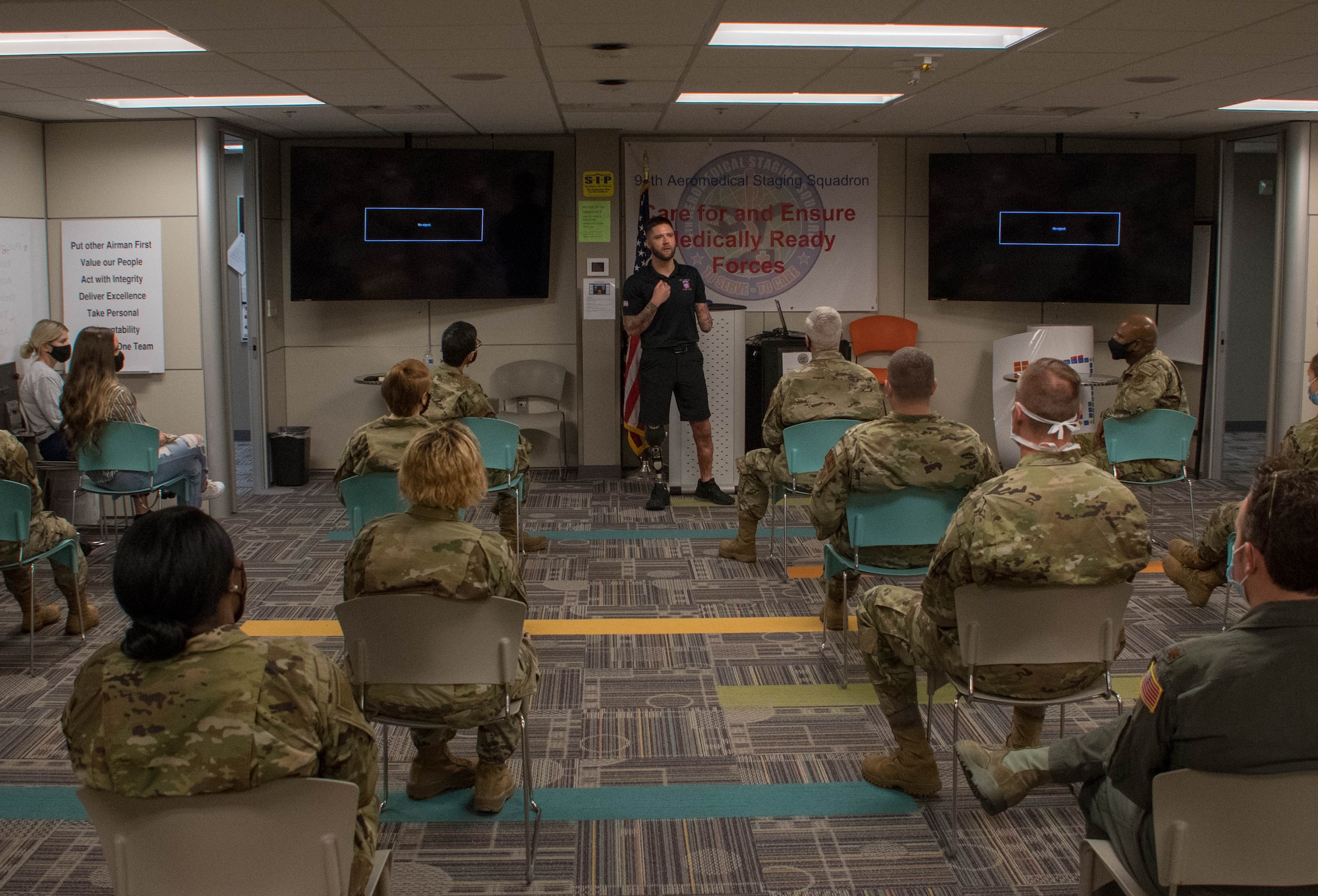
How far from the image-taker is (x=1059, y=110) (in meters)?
7.30

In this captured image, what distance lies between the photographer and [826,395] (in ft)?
18.7

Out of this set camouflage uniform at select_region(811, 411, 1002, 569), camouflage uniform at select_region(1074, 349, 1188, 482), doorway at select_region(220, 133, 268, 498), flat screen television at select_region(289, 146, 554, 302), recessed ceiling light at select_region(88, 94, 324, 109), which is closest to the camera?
camouflage uniform at select_region(811, 411, 1002, 569)

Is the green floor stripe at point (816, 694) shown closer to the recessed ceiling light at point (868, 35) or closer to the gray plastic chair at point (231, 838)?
the gray plastic chair at point (231, 838)

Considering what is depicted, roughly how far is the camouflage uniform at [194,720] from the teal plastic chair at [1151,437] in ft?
16.9

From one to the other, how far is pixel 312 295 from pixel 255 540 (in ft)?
7.92

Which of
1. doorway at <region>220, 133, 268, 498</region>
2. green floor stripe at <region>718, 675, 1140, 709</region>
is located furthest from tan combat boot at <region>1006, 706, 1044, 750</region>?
doorway at <region>220, 133, 268, 498</region>

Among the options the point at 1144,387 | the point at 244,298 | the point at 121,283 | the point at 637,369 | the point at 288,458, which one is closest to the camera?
the point at 1144,387

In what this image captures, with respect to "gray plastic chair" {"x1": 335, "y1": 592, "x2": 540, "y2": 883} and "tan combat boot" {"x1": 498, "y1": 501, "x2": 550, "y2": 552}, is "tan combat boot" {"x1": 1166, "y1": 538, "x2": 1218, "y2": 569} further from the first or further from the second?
"gray plastic chair" {"x1": 335, "y1": 592, "x2": 540, "y2": 883}

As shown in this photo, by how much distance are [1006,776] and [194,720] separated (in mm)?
1897

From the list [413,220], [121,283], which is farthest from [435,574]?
[413,220]

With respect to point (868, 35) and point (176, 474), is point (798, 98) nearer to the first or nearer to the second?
point (868, 35)

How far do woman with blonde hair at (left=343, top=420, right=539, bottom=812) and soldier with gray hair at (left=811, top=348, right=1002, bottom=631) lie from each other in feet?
4.64

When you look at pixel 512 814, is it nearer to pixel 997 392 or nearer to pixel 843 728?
pixel 843 728

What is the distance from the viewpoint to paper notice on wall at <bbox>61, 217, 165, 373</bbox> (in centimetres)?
743
